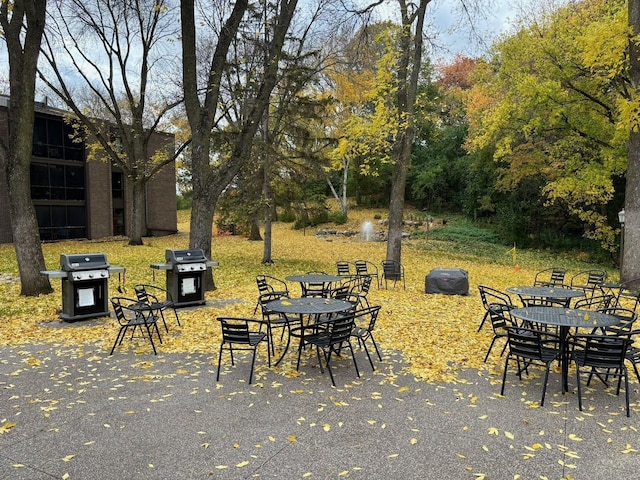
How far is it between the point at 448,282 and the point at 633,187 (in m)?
6.05

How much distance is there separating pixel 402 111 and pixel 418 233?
49.5 feet

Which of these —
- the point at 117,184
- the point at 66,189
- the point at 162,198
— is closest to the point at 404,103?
the point at 66,189

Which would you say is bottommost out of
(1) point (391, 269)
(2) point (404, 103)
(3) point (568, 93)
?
(1) point (391, 269)

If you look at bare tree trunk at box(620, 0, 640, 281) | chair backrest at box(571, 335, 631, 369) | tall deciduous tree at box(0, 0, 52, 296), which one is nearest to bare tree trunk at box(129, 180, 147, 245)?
tall deciduous tree at box(0, 0, 52, 296)

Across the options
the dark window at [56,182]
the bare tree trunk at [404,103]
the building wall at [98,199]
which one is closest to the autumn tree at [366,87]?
the bare tree trunk at [404,103]

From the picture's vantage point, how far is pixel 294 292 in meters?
11.9

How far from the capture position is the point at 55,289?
10875 millimetres

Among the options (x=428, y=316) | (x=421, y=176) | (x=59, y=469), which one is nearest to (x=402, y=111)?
(x=428, y=316)

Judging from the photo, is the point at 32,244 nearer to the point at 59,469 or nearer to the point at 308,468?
the point at 59,469

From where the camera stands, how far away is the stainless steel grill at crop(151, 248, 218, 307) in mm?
9258

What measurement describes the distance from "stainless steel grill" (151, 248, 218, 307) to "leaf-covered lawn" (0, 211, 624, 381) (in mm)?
295

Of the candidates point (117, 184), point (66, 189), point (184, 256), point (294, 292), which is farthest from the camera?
point (117, 184)

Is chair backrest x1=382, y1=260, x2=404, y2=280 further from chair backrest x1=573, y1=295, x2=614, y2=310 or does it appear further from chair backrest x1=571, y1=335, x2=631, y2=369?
chair backrest x1=571, y1=335, x2=631, y2=369

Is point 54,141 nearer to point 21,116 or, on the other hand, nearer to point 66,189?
point 66,189
